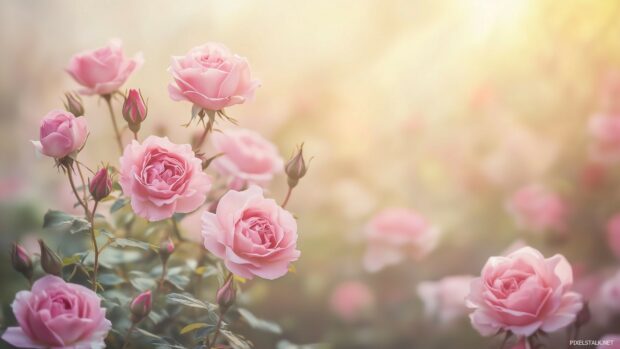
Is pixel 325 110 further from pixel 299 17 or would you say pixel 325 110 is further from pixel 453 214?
pixel 453 214

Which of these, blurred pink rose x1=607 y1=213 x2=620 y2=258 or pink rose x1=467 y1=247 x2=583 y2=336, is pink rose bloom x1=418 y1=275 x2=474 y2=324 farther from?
pink rose x1=467 y1=247 x2=583 y2=336

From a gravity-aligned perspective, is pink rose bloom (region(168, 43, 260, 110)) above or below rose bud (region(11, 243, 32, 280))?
above

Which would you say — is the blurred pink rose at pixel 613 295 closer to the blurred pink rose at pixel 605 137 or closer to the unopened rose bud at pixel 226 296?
the blurred pink rose at pixel 605 137

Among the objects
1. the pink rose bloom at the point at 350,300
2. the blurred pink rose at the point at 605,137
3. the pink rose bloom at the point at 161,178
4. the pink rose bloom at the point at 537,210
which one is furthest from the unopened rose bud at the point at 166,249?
the blurred pink rose at the point at 605,137

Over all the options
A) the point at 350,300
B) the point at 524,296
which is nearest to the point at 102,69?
the point at 524,296

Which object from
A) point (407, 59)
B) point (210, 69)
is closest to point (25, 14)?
point (407, 59)

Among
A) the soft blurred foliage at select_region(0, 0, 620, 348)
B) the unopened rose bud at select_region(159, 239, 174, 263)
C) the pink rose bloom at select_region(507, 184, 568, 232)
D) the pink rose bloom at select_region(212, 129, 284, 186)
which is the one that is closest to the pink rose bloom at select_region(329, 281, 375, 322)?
the soft blurred foliage at select_region(0, 0, 620, 348)
